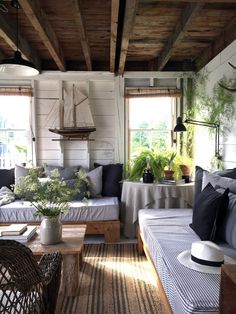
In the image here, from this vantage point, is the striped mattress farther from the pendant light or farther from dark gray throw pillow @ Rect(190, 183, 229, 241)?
the pendant light

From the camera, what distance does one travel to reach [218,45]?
3.50 m

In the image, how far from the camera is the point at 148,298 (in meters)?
2.37

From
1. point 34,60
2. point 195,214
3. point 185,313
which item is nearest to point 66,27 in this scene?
Result: point 34,60

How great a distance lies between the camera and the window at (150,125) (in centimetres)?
468

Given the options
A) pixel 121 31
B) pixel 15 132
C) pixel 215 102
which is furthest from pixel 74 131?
pixel 215 102

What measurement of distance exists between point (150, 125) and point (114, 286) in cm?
279

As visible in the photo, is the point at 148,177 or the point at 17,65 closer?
the point at 17,65

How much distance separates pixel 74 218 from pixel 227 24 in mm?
2954

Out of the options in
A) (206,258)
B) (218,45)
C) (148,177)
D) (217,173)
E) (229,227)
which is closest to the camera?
(206,258)

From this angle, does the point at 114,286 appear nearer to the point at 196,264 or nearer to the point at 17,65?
the point at 196,264

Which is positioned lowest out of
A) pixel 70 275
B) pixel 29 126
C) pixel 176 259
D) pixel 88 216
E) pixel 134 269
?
pixel 134 269

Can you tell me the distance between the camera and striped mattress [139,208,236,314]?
4.47ft

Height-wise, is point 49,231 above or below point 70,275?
above

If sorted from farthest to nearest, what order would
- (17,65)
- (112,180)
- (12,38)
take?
(112,180) < (12,38) < (17,65)
